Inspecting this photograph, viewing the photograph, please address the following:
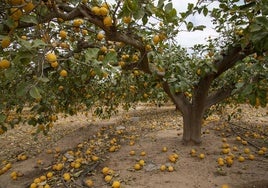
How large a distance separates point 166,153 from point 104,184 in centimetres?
153

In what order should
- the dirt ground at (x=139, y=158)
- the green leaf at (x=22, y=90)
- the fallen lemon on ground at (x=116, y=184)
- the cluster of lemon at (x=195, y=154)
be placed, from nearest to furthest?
the green leaf at (x=22, y=90)
the fallen lemon on ground at (x=116, y=184)
the dirt ground at (x=139, y=158)
the cluster of lemon at (x=195, y=154)

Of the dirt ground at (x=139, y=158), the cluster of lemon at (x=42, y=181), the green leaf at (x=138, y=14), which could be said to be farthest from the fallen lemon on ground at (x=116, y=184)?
the green leaf at (x=138, y=14)

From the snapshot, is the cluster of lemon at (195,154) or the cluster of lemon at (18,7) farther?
the cluster of lemon at (195,154)

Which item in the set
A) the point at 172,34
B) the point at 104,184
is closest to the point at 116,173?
the point at 104,184

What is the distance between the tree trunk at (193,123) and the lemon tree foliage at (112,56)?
0.07ft

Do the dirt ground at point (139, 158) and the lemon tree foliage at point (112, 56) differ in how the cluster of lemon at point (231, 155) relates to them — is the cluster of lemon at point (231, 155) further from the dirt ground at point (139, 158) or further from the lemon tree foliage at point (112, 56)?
the lemon tree foliage at point (112, 56)

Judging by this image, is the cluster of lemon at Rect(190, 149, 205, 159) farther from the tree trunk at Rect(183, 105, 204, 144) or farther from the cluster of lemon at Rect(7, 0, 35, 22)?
the cluster of lemon at Rect(7, 0, 35, 22)

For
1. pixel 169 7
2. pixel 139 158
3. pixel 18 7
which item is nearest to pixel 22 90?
pixel 18 7

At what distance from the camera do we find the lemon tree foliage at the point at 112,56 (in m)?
1.88

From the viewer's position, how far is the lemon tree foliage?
1881 millimetres

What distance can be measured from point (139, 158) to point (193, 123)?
1.32 metres

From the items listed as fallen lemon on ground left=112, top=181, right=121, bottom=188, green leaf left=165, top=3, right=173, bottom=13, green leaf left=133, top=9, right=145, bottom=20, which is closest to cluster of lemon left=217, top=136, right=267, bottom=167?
fallen lemon on ground left=112, top=181, right=121, bottom=188

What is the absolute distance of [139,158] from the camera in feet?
16.0

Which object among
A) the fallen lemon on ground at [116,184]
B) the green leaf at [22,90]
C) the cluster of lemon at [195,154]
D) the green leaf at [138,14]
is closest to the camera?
the green leaf at [22,90]
